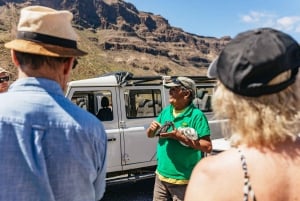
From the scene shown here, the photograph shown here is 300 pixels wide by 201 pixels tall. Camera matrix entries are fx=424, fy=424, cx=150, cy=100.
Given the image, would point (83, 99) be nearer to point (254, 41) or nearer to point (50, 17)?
point (50, 17)

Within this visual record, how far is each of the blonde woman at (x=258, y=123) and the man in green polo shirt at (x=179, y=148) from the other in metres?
2.38

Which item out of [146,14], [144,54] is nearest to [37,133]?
[144,54]

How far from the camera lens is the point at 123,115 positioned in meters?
8.08

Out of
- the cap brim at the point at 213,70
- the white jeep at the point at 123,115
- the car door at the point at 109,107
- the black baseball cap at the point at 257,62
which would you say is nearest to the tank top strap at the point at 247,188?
the black baseball cap at the point at 257,62

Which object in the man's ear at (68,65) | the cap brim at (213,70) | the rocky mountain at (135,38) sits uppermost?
the rocky mountain at (135,38)

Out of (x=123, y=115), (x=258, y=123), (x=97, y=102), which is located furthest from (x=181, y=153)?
(x=123, y=115)

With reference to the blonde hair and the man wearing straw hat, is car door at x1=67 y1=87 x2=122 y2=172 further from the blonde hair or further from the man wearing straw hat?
the blonde hair

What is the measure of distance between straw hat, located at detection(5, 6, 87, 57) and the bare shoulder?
0.79 m

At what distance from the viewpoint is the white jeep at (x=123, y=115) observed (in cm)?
785

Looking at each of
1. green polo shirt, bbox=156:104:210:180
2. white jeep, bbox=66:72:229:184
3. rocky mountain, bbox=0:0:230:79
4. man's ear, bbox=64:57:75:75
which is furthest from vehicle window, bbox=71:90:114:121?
rocky mountain, bbox=0:0:230:79

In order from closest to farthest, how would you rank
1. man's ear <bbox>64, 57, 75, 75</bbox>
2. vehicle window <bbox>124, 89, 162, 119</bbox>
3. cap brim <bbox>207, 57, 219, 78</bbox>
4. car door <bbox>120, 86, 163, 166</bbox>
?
cap brim <bbox>207, 57, 219, 78</bbox>, man's ear <bbox>64, 57, 75, 75</bbox>, car door <bbox>120, 86, 163, 166</bbox>, vehicle window <bbox>124, 89, 162, 119</bbox>

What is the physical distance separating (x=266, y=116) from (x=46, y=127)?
0.87 m

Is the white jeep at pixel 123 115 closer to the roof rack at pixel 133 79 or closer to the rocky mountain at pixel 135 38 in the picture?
the roof rack at pixel 133 79

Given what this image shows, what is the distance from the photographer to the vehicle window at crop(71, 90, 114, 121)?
7820 millimetres
